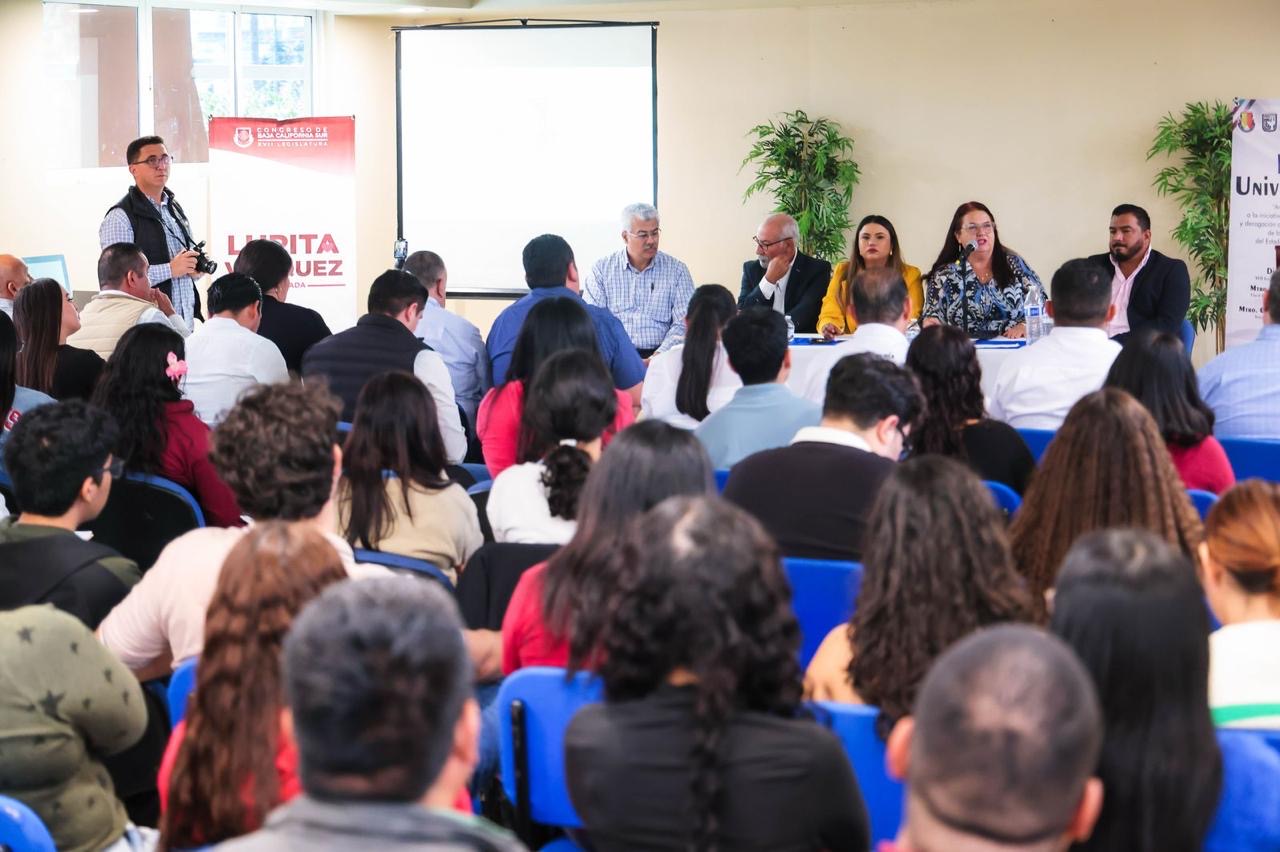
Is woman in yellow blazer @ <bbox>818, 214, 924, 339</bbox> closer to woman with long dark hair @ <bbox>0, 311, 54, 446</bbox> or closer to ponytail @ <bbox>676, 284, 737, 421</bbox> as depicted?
ponytail @ <bbox>676, 284, 737, 421</bbox>

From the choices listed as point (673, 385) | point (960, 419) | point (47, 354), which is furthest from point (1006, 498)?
point (47, 354)

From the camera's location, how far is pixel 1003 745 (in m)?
1.28

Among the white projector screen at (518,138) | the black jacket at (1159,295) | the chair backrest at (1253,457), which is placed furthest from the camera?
the white projector screen at (518,138)

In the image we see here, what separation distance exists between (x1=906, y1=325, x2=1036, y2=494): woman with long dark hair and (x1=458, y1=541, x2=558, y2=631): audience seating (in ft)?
4.66

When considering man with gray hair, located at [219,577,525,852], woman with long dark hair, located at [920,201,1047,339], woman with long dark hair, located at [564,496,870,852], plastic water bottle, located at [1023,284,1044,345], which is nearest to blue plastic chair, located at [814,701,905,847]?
woman with long dark hair, located at [564,496,870,852]

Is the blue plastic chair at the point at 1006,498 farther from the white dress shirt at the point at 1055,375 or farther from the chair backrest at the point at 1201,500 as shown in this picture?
the white dress shirt at the point at 1055,375

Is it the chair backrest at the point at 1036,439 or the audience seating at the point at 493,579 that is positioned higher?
the chair backrest at the point at 1036,439

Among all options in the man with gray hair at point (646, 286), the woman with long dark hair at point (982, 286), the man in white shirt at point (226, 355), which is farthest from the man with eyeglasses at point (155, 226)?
the woman with long dark hair at point (982, 286)

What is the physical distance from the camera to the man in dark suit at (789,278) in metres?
7.57

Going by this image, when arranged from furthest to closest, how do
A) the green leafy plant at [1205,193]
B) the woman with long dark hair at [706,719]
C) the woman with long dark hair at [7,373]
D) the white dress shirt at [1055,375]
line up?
the green leafy plant at [1205,193] → the white dress shirt at [1055,375] → the woman with long dark hair at [7,373] → the woman with long dark hair at [706,719]

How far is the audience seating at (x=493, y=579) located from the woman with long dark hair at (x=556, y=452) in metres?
0.16

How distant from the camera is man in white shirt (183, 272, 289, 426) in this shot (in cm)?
521

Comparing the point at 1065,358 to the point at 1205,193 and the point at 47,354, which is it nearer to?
the point at 47,354

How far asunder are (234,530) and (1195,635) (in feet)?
5.64
